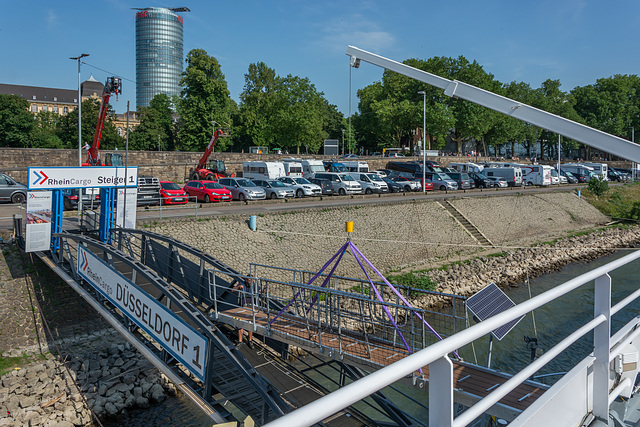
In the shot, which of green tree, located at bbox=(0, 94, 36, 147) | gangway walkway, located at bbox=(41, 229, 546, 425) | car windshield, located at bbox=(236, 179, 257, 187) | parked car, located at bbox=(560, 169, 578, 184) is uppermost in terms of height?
green tree, located at bbox=(0, 94, 36, 147)

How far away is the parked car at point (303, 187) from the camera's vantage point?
31.3m

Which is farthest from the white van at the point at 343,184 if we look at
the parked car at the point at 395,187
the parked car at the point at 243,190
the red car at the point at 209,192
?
the red car at the point at 209,192

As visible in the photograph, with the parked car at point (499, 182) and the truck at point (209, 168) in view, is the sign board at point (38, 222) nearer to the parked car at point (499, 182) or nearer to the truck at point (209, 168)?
the truck at point (209, 168)

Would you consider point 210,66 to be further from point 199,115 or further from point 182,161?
point 182,161

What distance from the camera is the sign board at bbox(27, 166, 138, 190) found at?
1454 cm

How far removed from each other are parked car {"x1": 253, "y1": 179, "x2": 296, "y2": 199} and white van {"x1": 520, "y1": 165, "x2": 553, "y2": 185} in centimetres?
2769

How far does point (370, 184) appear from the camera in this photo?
35438 mm

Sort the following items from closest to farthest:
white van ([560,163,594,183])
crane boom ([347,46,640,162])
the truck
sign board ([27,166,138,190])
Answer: crane boom ([347,46,640,162]) < sign board ([27,166,138,190]) < the truck < white van ([560,163,594,183])

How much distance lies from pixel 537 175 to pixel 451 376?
49968 millimetres

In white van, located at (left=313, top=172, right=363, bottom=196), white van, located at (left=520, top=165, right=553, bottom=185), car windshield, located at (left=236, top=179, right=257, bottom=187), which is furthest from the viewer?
white van, located at (left=520, top=165, right=553, bottom=185)

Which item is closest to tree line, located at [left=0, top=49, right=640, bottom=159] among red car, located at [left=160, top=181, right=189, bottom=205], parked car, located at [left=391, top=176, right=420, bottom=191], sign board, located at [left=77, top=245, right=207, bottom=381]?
parked car, located at [left=391, top=176, right=420, bottom=191]

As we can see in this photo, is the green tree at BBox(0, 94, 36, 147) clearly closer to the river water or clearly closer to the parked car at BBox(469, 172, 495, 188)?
the parked car at BBox(469, 172, 495, 188)

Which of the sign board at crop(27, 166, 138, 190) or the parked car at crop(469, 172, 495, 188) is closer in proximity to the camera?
the sign board at crop(27, 166, 138, 190)

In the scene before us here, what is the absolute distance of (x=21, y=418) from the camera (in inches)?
431
